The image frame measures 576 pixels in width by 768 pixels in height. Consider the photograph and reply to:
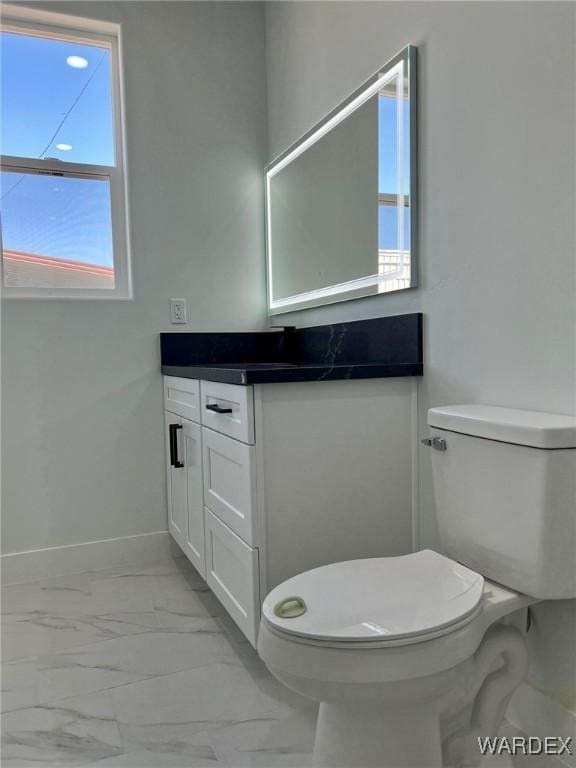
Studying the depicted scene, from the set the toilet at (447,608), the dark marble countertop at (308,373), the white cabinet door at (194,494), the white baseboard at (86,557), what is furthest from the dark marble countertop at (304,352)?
the white baseboard at (86,557)

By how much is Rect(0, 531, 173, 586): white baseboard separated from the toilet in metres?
1.51

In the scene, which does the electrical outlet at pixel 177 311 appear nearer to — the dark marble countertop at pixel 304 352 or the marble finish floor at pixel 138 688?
the dark marble countertop at pixel 304 352

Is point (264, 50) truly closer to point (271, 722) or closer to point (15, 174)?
point (15, 174)

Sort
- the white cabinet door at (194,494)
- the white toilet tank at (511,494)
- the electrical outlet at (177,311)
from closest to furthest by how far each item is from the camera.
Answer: the white toilet tank at (511,494)
the white cabinet door at (194,494)
the electrical outlet at (177,311)

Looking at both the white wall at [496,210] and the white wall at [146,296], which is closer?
the white wall at [496,210]

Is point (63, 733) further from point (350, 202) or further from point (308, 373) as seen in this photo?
point (350, 202)

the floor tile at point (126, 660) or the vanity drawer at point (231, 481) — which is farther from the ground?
the vanity drawer at point (231, 481)

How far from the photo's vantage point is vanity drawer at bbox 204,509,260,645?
4.80 ft

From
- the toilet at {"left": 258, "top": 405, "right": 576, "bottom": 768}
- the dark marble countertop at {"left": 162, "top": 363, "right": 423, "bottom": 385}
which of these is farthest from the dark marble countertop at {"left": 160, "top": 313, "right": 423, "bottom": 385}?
the toilet at {"left": 258, "top": 405, "right": 576, "bottom": 768}

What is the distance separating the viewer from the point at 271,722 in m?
1.41

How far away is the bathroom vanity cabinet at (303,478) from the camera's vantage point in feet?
4.80

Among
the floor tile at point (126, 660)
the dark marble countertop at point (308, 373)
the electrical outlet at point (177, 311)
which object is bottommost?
the floor tile at point (126, 660)

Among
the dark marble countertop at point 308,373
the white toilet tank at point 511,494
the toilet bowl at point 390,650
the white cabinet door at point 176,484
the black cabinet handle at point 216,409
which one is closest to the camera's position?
the toilet bowl at point 390,650

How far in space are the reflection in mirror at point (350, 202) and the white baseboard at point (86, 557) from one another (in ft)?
4.06
